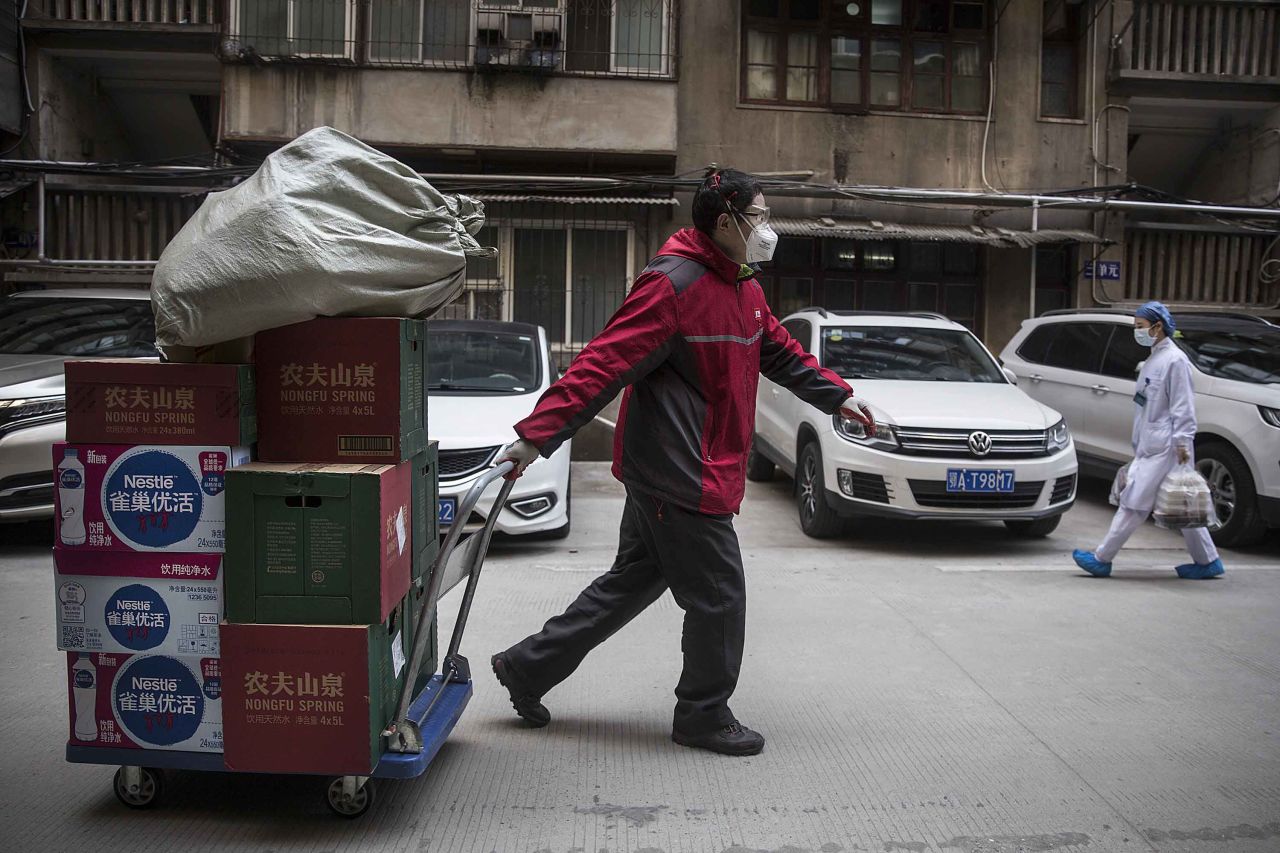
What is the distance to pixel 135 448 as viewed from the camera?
2969 millimetres

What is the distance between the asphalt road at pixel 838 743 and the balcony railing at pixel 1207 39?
9.10 metres

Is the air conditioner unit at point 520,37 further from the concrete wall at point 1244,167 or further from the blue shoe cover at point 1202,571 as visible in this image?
the concrete wall at point 1244,167

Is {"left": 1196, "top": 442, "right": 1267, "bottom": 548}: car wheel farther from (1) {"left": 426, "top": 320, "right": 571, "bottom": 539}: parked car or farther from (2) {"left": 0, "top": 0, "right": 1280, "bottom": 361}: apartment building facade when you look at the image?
(2) {"left": 0, "top": 0, "right": 1280, "bottom": 361}: apartment building facade

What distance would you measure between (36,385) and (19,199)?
6.28 meters

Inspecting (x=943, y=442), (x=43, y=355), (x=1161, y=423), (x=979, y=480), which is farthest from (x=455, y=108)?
(x=1161, y=423)

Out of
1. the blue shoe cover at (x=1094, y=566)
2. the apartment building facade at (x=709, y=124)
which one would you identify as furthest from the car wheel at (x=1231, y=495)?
the apartment building facade at (x=709, y=124)

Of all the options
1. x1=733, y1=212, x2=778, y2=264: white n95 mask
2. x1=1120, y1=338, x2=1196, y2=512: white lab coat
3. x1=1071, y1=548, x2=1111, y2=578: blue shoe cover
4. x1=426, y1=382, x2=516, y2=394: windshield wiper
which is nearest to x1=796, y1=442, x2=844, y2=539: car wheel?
x1=1071, y1=548, x2=1111, y2=578: blue shoe cover

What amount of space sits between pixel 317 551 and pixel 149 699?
671 mm

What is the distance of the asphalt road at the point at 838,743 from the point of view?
10.5 ft

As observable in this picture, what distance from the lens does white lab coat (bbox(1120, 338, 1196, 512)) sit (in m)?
6.62

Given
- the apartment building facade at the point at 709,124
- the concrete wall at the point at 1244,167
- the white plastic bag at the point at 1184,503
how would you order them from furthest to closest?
1. the concrete wall at the point at 1244,167
2. the apartment building facade at the point at 709,124
3. the white plastic bag at the point at 1184,503

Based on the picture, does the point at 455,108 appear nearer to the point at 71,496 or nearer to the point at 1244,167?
the point at 71,496

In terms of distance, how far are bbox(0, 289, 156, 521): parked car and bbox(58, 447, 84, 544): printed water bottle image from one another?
296 cm

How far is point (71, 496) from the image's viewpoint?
9.80 ft
